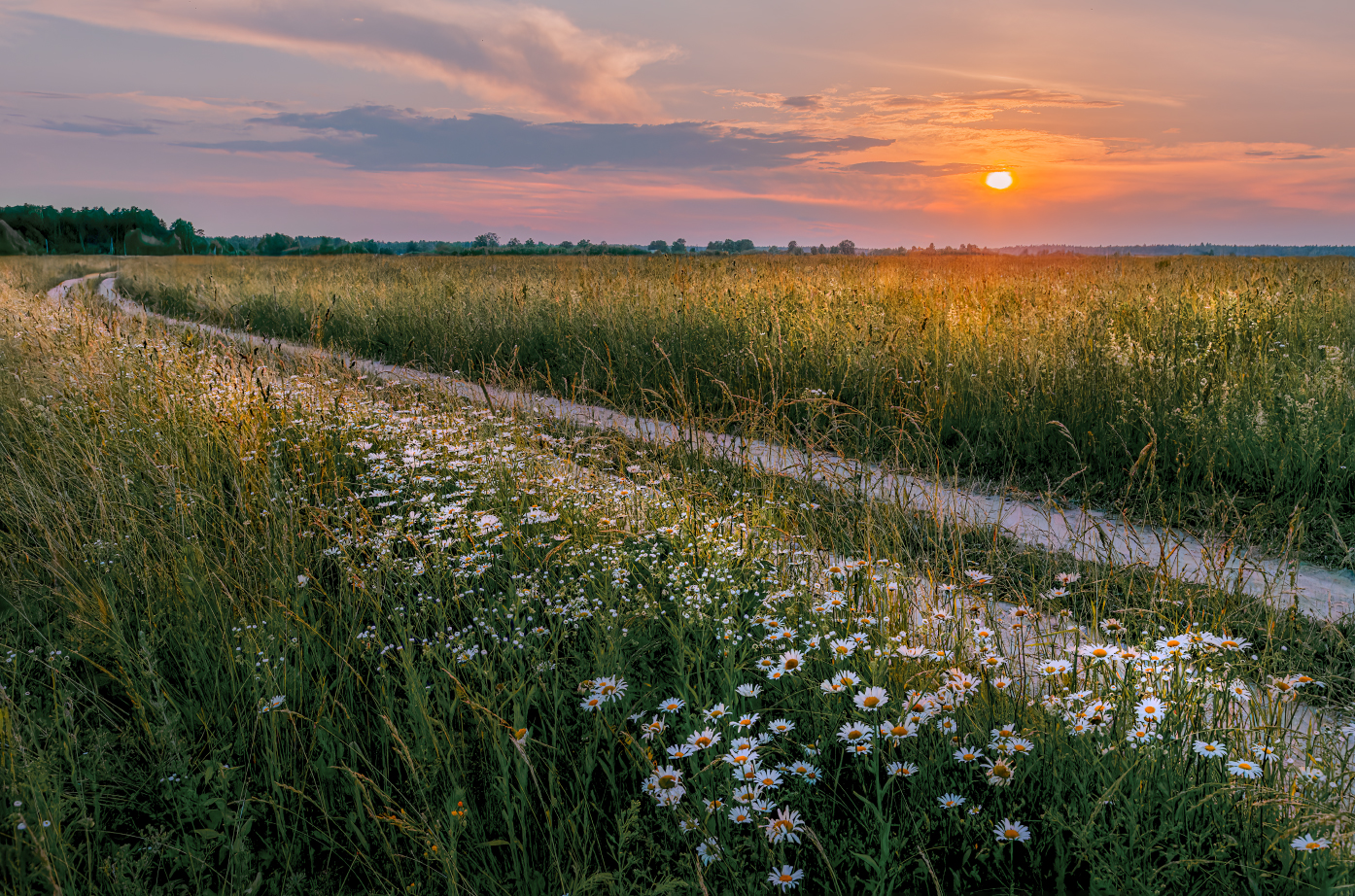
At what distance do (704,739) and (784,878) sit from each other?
1.44 feet

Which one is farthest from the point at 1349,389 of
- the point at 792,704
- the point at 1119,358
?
the point at 792,704

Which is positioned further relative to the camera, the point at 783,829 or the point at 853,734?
the point at 853,734

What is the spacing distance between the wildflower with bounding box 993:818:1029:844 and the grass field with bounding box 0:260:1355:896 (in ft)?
0.12

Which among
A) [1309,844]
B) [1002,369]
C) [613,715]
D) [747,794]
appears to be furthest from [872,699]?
[1002,369]

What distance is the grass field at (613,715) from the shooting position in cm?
194

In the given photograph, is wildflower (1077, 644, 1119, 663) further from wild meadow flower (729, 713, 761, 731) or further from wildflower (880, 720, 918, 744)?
wild meadow flower (729, 713, 761, 731)

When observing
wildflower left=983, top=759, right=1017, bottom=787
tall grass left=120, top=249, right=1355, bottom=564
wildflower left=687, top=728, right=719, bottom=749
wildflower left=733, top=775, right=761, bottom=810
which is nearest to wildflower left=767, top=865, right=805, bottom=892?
wildflower left=733, top=775, right=761, bottom=810

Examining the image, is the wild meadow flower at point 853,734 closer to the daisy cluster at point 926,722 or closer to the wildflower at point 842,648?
the daisy cluster at point 926,722

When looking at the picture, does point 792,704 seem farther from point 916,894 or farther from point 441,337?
point 441,337

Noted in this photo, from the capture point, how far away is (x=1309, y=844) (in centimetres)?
171

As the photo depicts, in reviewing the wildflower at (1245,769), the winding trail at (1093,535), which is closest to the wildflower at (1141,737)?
the wildflower at (1245,769)

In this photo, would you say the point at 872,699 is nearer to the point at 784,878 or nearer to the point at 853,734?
the point at 853,734

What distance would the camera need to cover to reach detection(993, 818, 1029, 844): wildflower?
183 centimetres

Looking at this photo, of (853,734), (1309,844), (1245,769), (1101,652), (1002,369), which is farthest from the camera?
(1002,369)
